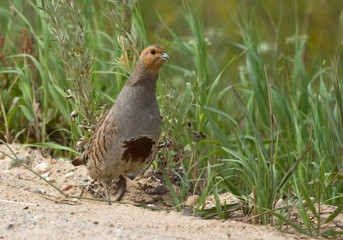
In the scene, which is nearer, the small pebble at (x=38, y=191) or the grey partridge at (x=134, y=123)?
the grey partridge at (x=134, y=123)

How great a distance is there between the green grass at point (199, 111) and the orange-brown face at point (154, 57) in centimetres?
22

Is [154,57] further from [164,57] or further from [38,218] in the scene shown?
[38,218]

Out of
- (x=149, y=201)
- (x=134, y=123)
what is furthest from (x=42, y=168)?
(x=134, y=123)

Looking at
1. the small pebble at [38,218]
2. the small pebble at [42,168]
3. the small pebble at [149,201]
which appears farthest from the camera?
the small pebble at [42,168]

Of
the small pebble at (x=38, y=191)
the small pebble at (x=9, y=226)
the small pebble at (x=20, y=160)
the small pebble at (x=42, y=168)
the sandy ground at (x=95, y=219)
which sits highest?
the small pebble at (x=9, y=226)

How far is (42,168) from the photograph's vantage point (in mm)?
4340

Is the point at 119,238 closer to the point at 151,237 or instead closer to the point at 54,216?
the point at 151,237

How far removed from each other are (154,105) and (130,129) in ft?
0.74

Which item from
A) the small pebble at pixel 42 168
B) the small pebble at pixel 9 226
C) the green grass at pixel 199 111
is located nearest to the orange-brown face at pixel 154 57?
the green grass at pixel 199 111

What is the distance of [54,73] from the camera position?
4754 millimetres

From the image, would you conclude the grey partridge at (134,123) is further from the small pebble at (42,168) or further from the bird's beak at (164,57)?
the small pebble at (42,168)

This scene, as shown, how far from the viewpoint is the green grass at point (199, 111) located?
306cm

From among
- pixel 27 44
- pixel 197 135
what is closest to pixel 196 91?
pixel 197 135

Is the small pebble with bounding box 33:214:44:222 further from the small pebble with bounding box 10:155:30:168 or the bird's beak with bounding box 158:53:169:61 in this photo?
the small pebble with bounding box 10:155:30:168
